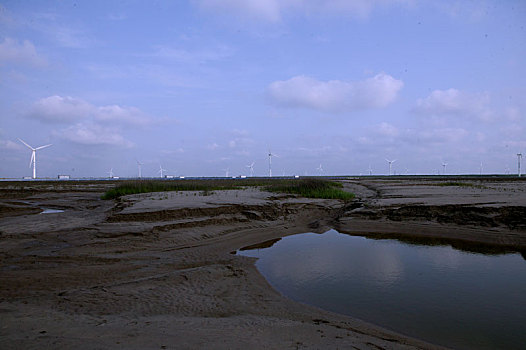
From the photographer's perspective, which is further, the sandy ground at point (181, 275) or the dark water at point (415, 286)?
the dark water at point (415, 286)

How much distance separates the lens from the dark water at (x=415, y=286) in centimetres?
552

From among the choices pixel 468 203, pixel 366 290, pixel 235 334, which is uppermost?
pixel 468 203

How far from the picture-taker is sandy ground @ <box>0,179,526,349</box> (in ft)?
13.8

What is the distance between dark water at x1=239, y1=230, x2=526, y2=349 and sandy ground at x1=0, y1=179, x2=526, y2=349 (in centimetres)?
69

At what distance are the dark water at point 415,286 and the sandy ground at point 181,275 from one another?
2.28ft

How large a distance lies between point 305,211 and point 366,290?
422 inches

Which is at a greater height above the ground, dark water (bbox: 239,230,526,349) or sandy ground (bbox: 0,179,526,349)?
sandy ground (bbox: 0,179,526,349)

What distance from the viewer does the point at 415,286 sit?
7656 millimetres

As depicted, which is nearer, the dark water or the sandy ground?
the sandy ground

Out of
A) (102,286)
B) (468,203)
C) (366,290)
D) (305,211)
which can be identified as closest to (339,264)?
(366,290)

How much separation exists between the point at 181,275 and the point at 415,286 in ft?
18.7

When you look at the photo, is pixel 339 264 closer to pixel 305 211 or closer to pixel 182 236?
pixel 182 236

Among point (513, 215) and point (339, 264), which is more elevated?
point (513, 215)

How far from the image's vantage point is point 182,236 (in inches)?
461
